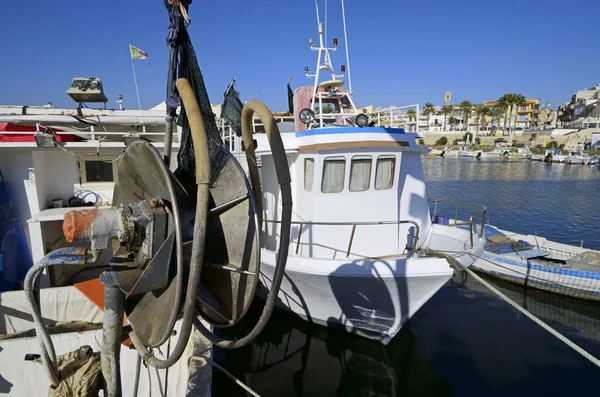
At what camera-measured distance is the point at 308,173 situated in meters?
8.41

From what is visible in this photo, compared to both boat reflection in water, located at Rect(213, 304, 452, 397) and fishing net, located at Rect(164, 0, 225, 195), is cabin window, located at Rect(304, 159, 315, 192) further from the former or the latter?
fishing net, located at Rect(164, 0, 225, 195)

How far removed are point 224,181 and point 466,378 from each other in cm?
726

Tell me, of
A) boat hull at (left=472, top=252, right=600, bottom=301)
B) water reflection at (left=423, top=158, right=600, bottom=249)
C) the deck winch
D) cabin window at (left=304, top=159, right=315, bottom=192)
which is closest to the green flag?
cabin window at (left=304, top=159, right=315, bottom=192)

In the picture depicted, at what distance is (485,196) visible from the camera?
3334 centimetres

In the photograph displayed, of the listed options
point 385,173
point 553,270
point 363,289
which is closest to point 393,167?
point 385,173

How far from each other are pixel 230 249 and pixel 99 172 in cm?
874

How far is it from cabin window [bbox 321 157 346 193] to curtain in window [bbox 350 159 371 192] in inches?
8.9

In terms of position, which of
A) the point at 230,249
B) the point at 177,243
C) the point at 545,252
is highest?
the point at 177,243

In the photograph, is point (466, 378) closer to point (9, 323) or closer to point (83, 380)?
point (83, 380)

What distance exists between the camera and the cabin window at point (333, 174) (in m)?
8.15

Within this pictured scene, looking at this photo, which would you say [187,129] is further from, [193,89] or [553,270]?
[553,270]

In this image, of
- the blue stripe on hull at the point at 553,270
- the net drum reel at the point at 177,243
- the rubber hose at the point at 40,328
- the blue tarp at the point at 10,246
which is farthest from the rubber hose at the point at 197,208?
the blue stripe on hull at the point at 553,270

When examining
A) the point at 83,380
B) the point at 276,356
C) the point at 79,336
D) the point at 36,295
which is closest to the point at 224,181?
the point at 36,295

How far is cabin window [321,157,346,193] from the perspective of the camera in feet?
26.7
